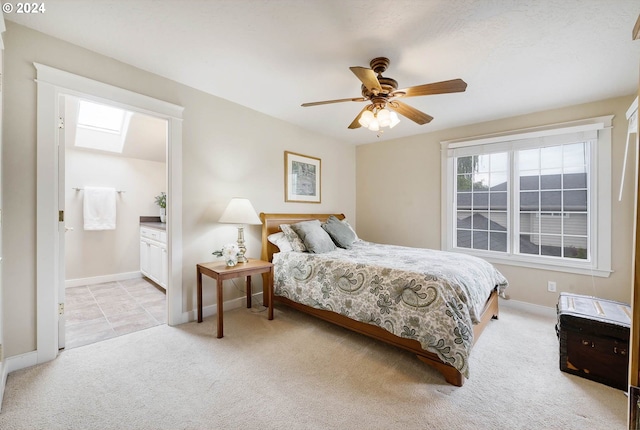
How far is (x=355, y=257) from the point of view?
2850mm

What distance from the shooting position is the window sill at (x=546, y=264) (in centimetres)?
297

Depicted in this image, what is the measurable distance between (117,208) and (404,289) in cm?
470

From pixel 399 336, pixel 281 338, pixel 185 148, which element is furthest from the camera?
pixel 185 148

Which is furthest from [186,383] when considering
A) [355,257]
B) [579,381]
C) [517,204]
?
[517,204]

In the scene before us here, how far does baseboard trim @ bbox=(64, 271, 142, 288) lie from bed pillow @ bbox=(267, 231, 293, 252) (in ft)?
Answer: 9.35

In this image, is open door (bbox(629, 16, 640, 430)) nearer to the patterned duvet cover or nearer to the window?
the patterned duvet cover

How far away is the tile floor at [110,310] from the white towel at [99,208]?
931 mm

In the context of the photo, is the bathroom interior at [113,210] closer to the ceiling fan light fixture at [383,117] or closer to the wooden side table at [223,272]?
the wooden side table at [223,272]

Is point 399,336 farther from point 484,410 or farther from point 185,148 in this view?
point 185,148

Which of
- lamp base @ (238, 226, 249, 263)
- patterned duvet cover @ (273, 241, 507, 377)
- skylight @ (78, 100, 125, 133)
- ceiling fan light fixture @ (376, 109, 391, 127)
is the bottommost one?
patterned duvet cover @ (273, 241, 507, 377)

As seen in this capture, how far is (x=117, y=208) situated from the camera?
4.45 meters

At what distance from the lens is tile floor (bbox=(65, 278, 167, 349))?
255 cm

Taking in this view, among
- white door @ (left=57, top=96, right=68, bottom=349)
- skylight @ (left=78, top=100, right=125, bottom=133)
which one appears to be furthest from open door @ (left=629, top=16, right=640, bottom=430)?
skylight @ (left=78, top=100, right=125, bottom=133)

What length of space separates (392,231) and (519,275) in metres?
1.83
